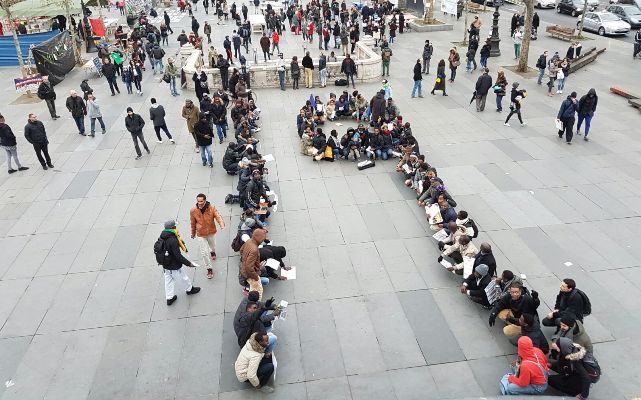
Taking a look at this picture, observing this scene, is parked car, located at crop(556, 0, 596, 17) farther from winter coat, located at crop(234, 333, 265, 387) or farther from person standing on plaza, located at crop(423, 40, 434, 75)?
winter coat, located at crop(234, 333, 265, 387)

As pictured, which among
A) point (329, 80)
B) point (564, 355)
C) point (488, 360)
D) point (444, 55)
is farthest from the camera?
point (444, 55)

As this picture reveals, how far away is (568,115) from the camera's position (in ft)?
45.8


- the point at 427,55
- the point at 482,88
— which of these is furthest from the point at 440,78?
the point at 427,55

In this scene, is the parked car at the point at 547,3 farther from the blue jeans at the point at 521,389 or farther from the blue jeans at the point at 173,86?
the blue jeans at the point at 521,389

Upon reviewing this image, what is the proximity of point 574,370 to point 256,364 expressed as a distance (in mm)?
4065

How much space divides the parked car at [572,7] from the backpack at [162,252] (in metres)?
38.5

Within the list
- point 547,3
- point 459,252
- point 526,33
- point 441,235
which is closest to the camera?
point 459,252

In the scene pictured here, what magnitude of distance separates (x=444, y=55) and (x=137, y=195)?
65.4ft

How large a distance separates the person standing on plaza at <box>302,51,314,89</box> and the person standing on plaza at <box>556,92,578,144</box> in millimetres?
10392

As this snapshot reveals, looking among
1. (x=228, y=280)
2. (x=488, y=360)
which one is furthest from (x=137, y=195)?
(x=488, y=360)

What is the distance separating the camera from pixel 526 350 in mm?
6074

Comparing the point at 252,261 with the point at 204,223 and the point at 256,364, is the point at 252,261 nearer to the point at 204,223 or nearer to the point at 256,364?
the point at 204,223

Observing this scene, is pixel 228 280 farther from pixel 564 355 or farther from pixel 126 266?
pixel 564 355

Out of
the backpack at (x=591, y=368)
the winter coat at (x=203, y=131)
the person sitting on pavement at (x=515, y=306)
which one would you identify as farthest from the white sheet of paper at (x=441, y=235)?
the winter coat at (x=203, y=131)
